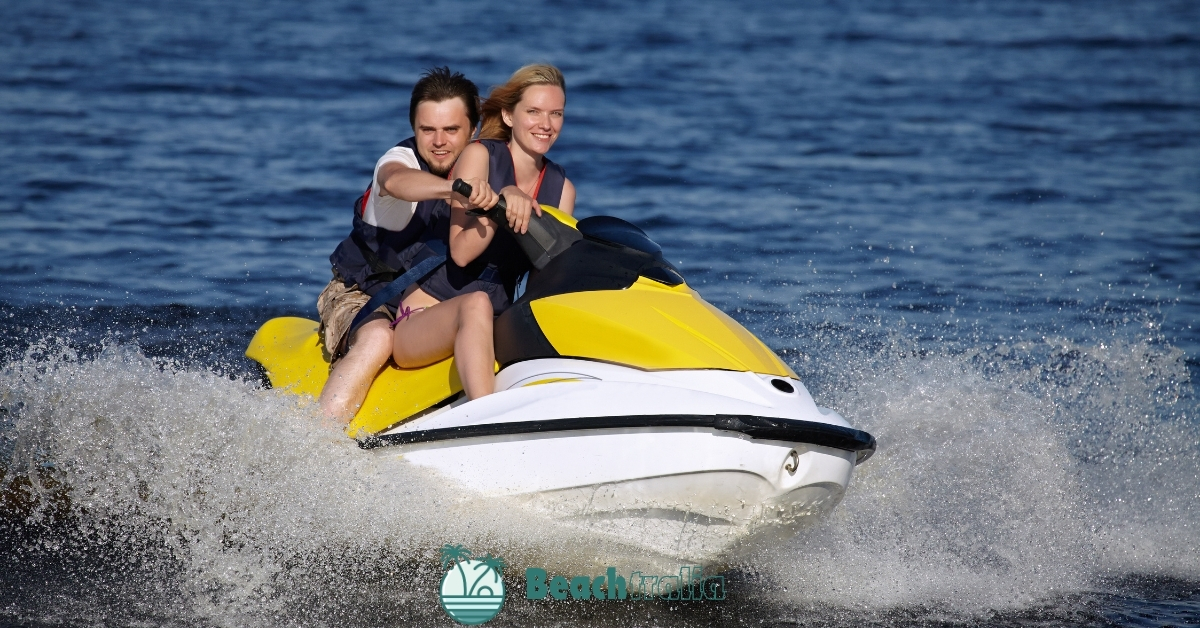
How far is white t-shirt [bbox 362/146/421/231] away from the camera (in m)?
Answer: 4.22

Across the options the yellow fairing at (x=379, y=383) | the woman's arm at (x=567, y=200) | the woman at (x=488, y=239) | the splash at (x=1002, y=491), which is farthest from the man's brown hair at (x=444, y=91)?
the splash at (x=1002, y=491)

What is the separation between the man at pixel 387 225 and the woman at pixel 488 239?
0.33 feet

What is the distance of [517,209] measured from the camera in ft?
12.3

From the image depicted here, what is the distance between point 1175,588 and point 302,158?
921cm

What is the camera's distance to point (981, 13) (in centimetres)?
2094

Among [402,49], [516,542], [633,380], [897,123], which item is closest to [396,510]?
[516,542]

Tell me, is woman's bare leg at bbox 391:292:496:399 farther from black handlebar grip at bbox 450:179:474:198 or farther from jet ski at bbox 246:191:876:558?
black handlebar grip at bbox 450:179:474:198

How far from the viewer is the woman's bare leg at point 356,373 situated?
4016 mm

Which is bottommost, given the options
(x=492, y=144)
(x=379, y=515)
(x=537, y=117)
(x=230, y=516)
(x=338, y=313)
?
(x=230, y=516)

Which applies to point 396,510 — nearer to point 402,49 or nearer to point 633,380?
point 633,380

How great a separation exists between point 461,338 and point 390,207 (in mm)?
764

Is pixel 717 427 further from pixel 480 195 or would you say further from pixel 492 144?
pixel 492 144

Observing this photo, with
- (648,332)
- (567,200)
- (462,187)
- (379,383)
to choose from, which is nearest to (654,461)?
(648,332)

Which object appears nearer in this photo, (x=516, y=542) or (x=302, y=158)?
(x=516, y=542)
